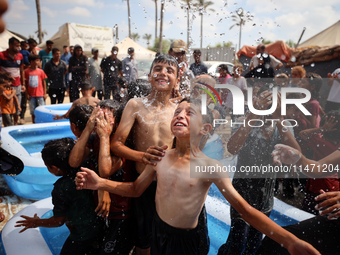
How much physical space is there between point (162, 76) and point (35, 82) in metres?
5.65

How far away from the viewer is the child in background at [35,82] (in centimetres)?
664

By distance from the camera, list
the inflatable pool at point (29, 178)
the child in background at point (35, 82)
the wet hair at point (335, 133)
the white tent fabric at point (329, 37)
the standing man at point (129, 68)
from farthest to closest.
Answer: the white tent fabric at point (329, 37)
the standing man at point (129, 68)
the child in background at point (35, 82)
the inflatable pool at point (29, 178)
the wet hair at point (335, 133)

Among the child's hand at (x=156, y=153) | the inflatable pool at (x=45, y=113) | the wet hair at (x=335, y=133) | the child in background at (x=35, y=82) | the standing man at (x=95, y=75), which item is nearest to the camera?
the child's hand at (x=156, y=153)

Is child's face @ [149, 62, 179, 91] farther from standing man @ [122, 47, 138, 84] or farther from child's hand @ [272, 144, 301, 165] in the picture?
standing man @ [122, 47, 138, 84]

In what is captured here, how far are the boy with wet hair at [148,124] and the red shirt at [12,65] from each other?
5291mm

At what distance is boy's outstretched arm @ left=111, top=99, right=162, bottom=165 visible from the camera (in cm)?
196

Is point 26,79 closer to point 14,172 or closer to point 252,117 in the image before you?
point 14,172

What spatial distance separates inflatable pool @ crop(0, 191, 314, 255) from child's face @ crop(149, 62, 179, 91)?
5.37ft

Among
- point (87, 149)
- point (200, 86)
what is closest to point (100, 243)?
point (87, 149)

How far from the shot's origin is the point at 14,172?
2.25m

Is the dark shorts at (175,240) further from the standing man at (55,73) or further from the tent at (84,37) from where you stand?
the tent at (84,37)

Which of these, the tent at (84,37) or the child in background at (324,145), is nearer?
the child in background at (324,145)

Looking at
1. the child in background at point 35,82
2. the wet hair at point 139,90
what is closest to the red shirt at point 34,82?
the child in background at point 35,82

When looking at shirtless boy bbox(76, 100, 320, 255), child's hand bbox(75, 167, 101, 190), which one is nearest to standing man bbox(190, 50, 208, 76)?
shirtless boy bbox(76, 100, 320, 255)
